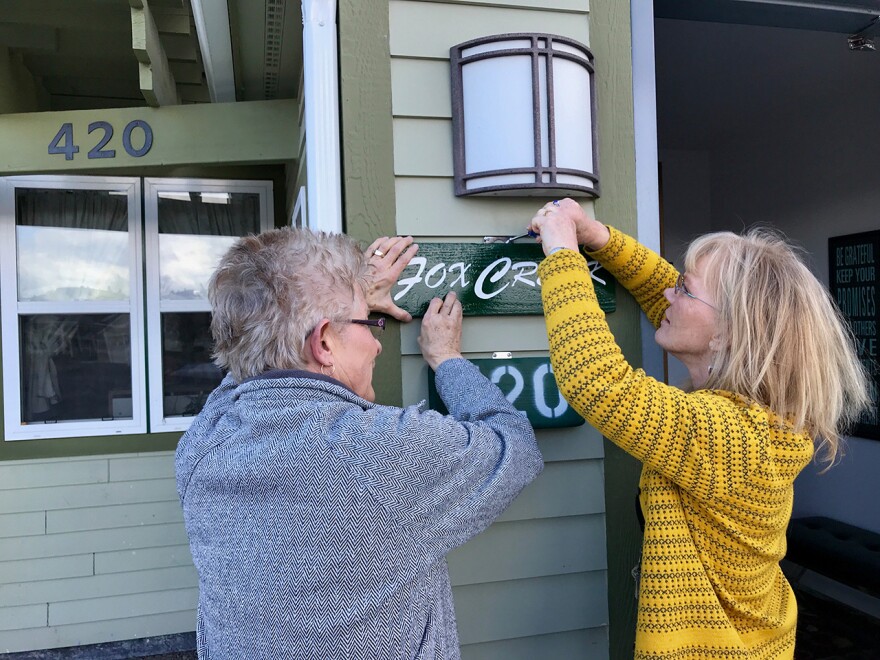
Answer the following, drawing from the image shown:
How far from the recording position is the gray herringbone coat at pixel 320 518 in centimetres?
91

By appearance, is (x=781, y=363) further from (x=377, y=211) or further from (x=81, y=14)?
(x=81, y=14)

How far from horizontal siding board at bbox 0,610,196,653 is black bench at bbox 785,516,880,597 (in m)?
3.28

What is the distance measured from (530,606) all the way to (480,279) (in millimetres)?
837

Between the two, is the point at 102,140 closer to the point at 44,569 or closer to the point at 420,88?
the point at 420,88

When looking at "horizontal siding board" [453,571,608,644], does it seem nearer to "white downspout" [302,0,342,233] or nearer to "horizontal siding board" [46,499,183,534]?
"white downspout" [302,0,342,233]

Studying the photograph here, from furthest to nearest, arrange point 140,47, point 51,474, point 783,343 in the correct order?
point 51,474 → point 140,47 → point 783,343

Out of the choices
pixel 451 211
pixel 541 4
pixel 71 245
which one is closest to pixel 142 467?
pixel 71 245

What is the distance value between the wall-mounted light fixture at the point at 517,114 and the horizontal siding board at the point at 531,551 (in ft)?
2.76

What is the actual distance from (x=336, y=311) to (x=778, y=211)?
402cm

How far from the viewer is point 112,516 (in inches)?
125

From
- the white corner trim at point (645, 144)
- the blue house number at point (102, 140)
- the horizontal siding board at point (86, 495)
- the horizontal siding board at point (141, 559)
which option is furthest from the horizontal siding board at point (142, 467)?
the white corner trim at point (645, 144)

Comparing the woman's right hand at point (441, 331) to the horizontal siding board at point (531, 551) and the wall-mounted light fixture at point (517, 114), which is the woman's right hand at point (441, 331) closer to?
the wall-mounted light fixture at point (517, 114)

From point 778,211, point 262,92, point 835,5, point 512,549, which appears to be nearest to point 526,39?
point 835,5

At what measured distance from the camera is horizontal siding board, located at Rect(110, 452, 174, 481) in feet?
10.3
